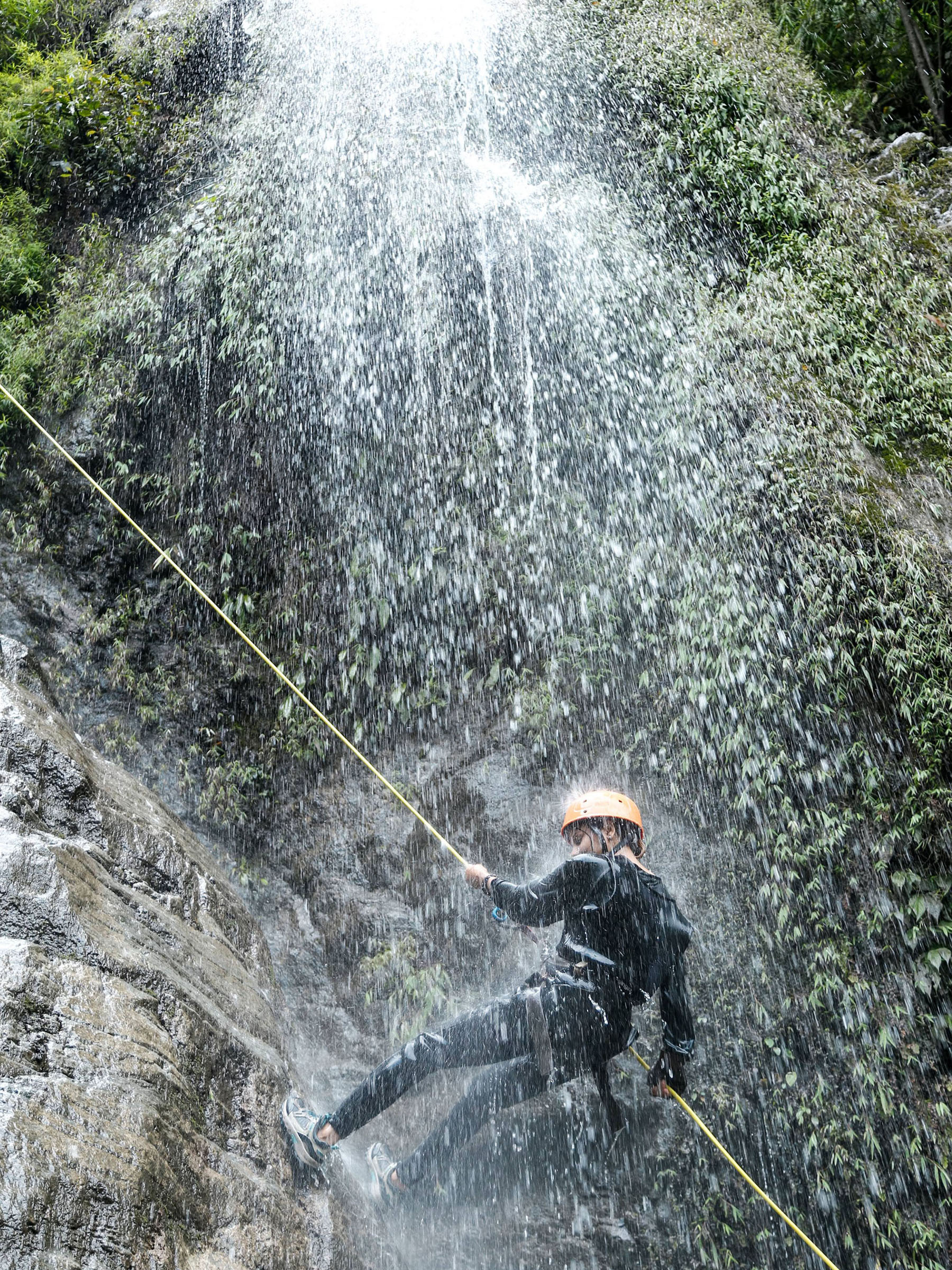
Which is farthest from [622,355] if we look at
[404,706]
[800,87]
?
[800,87]

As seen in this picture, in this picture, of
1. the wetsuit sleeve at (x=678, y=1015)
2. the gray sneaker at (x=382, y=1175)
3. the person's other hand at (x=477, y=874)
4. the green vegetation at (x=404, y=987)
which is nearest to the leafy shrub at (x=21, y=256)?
the green vegetation at (x=404, y=987)

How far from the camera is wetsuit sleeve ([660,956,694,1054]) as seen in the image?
3.75 metres

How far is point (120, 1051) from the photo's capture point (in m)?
2.82

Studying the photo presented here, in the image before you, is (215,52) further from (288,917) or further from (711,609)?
(288,917)

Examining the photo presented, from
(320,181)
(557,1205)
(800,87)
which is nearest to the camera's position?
(557,1205)

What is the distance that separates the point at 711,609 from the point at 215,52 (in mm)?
7986

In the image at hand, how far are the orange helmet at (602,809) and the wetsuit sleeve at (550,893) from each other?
204mm

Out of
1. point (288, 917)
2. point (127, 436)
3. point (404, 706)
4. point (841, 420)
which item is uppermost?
point (127, 436)

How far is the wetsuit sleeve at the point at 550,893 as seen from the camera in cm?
368

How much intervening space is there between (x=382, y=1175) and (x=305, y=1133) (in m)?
0.67

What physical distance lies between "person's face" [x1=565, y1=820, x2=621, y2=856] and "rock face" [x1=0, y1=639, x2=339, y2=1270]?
5.42 ft

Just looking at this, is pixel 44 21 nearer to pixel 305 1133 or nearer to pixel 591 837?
pixel 591 837

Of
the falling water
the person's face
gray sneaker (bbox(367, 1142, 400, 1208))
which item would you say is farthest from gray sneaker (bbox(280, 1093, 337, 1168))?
the person's face

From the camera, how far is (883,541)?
572 cm
